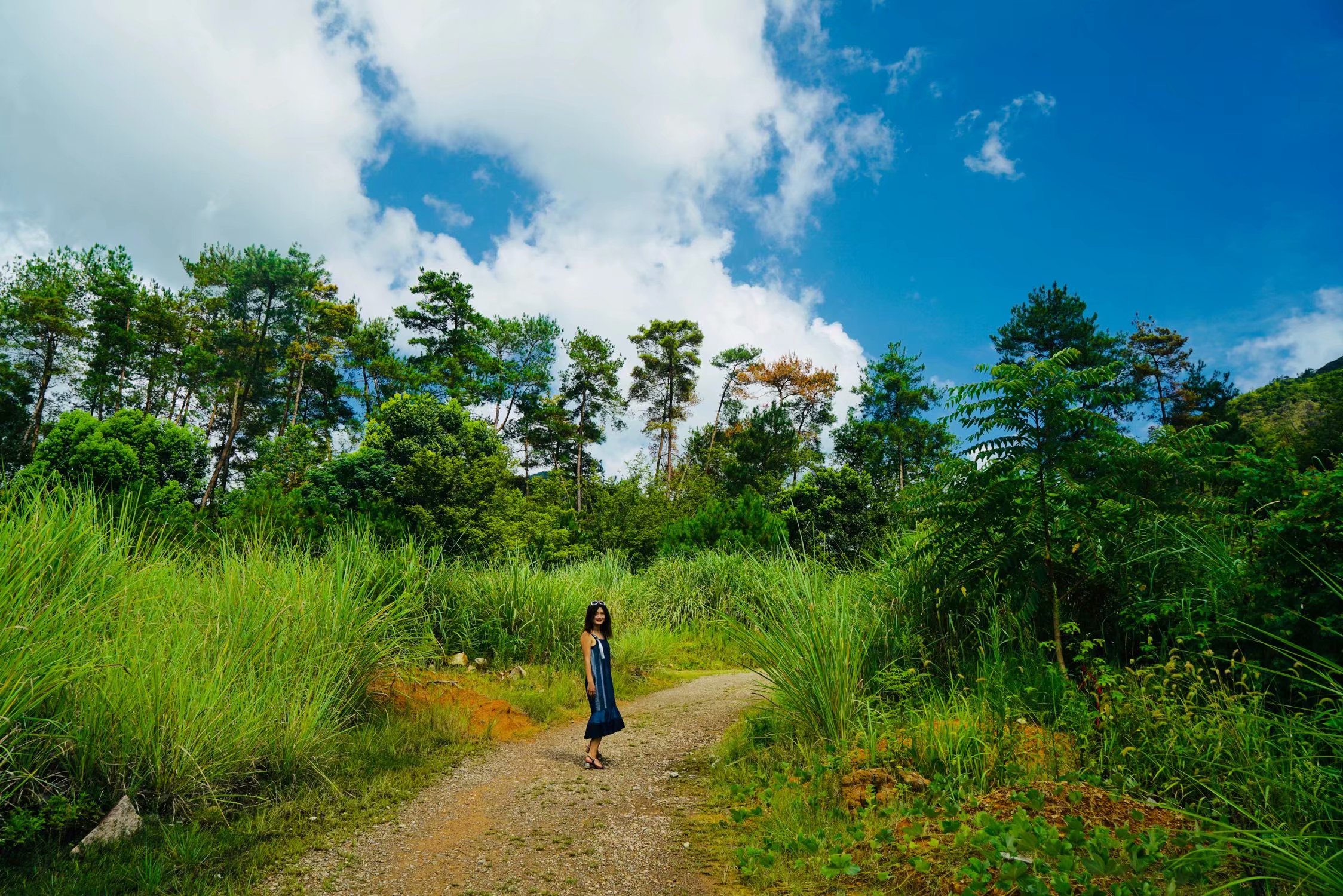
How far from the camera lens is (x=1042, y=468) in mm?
5004

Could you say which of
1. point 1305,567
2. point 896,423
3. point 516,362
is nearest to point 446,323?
point 516,362

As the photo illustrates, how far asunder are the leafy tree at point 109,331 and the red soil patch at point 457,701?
32557mm

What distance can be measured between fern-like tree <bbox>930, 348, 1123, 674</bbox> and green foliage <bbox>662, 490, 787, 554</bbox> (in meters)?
11.7

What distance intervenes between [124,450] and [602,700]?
2114 cm

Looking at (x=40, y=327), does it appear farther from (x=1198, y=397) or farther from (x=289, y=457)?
(x=1198, y=397)

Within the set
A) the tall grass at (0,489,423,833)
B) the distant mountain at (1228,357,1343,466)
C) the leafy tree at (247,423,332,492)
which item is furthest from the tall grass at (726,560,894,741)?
the leafy tree at (247,423,332,492)

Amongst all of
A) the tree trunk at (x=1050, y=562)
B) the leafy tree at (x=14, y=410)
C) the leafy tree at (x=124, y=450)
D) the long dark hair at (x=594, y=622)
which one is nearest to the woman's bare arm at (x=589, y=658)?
the long dark hair at (x=594, y=622)

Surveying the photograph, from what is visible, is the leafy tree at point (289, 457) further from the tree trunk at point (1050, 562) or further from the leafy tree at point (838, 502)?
the tree trunk at point (1050, 562)

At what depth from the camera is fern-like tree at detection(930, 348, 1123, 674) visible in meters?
4.92

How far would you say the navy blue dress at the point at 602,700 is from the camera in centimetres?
612

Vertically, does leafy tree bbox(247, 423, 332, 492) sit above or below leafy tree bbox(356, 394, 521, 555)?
above

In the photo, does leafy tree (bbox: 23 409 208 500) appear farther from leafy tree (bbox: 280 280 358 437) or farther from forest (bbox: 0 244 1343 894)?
forest (bbox: 0 244 1343 894)

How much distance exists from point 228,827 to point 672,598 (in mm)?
9879

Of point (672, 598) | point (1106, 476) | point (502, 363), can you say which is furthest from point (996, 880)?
point (502, 363)
